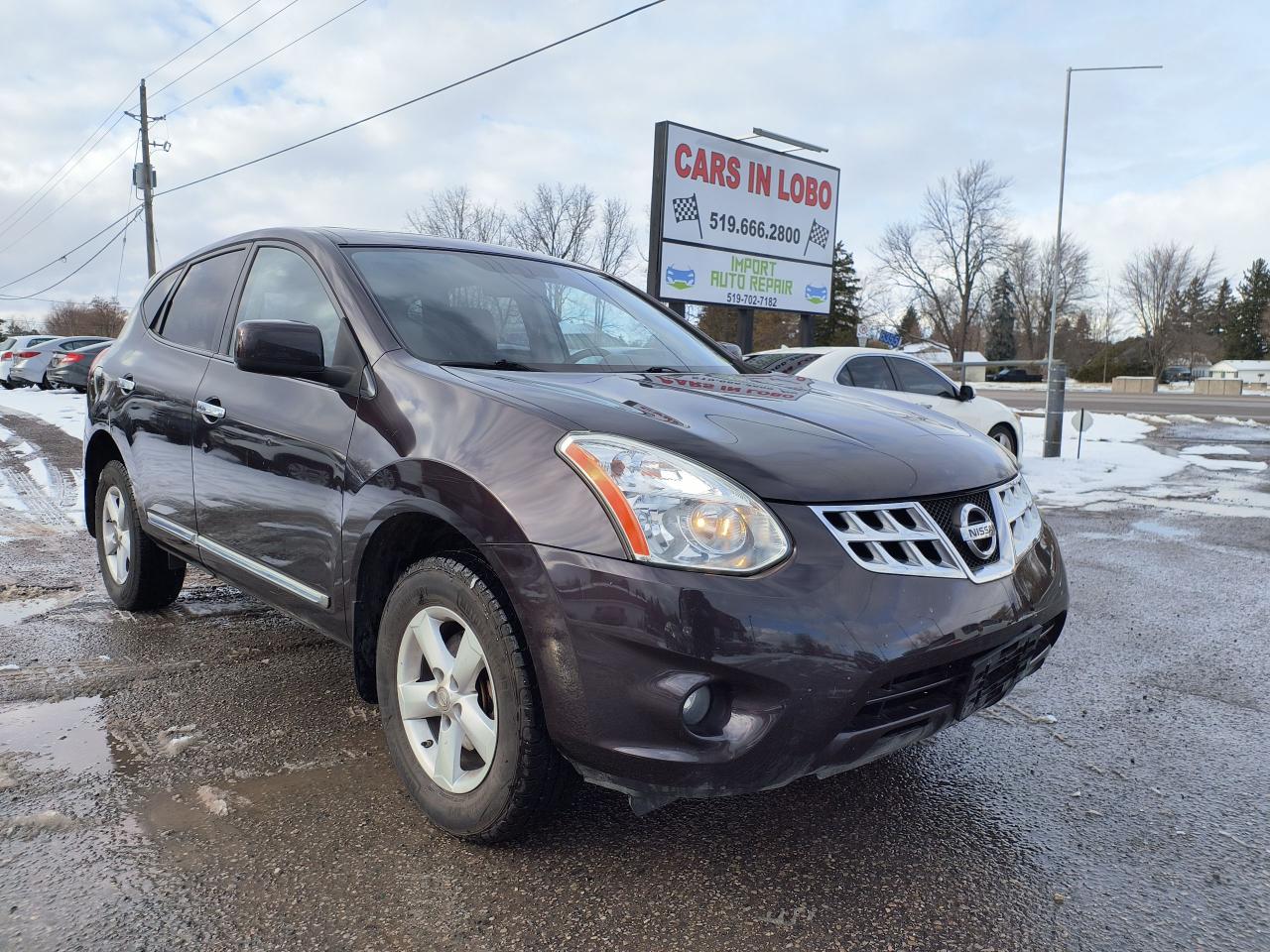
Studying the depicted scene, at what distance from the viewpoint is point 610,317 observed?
3.54 meters

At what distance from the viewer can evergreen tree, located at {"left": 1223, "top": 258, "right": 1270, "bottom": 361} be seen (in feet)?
311

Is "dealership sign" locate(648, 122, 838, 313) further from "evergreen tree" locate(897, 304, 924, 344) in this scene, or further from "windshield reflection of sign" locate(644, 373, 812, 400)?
"evergreen tree" locate(897, 304, 924, 344)

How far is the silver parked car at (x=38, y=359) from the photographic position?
23.7m

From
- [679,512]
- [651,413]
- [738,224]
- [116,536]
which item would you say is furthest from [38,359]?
[679,512]

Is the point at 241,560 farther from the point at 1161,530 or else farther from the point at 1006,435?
the point at 1006,435

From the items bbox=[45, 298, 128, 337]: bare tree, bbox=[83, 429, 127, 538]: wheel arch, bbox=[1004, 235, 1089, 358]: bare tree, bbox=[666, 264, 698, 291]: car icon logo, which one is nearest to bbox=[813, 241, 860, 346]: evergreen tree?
bbox=[1004, 235, 1089, 358]: bare tree

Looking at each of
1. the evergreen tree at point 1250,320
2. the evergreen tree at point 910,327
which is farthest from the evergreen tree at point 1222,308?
the evergreen tree at point 910,327

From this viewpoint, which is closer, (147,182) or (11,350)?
(11,350)

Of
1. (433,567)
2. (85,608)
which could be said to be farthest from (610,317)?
(85,608)

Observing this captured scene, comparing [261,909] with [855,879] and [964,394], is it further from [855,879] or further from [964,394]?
[964,394]

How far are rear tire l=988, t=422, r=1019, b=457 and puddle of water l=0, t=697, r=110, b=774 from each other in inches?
370

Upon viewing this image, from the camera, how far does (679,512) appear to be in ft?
6.53

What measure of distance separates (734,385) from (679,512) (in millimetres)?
1087

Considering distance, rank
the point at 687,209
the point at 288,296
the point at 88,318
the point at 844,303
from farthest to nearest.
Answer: the point at 844,303
the point at 88,318
the point at 687,209
the point at 288,296
